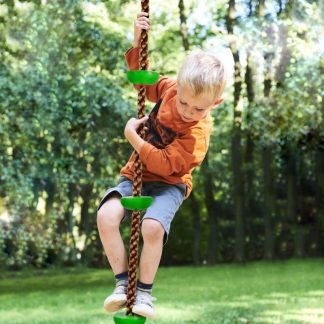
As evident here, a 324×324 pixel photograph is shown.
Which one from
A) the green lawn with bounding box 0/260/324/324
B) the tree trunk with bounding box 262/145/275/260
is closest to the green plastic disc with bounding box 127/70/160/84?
the green lawn with bounding box 0/260/324/324

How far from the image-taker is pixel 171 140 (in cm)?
237

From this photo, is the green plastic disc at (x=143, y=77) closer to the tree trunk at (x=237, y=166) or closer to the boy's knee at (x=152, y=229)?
the boy's knee at (x=152, y=229)

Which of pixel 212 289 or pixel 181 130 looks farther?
pixel 212 289

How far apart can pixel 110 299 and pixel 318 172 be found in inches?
357

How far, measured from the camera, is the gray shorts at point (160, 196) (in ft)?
7.43

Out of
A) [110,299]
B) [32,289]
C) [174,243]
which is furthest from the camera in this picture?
[174,243]

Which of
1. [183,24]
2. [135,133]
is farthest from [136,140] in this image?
[183,24]

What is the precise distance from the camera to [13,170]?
7734mm

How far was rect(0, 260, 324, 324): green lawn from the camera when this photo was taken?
707cm

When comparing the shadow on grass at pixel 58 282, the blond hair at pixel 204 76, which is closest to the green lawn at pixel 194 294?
the shadow on grass at pixel 58 282

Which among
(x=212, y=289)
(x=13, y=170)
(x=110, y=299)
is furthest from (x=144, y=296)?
(x=212, y=289)

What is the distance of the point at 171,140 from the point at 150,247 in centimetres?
34

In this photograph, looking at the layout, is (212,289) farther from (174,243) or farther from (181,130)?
(181,130)

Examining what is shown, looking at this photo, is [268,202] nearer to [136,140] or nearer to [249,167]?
[249,167]
